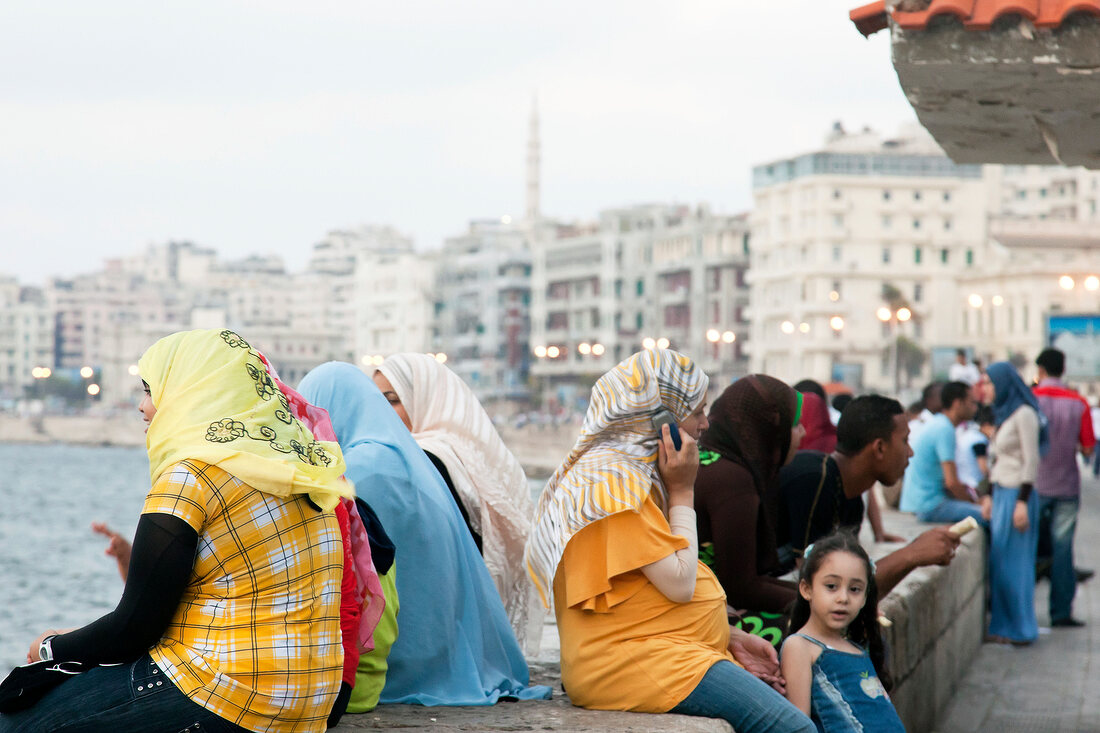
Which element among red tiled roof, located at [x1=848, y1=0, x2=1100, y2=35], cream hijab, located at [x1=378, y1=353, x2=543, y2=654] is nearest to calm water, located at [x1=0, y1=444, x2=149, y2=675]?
cream hijab, located at [x1=378, y1=353, x2=543, y2=654]

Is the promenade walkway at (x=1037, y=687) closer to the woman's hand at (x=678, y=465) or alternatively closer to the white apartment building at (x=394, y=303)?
the woman's hand at (x=678, y=465)

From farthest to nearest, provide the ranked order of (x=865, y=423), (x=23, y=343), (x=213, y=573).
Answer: (x=23, y=343) → (x=865, y=423) → (x=213, y=573)

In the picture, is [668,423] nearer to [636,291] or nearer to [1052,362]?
[1052,362]

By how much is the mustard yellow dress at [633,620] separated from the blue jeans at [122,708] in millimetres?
972

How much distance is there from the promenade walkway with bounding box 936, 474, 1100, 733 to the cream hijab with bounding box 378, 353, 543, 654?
227 cm

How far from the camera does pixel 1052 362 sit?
28.2ft

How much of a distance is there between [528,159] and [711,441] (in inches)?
4874

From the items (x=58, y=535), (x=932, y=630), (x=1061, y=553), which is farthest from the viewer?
(x=58, y=535)

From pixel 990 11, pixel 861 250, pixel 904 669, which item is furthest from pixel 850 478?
pixel 861 250

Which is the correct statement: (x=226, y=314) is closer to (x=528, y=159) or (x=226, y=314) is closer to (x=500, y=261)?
(x=528, y=159)

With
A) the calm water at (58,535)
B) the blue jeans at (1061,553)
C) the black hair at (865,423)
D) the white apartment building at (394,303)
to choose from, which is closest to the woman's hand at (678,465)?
the black hair at (865,423)

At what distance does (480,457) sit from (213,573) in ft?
5.87

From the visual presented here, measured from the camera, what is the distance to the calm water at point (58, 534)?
31.5 meters

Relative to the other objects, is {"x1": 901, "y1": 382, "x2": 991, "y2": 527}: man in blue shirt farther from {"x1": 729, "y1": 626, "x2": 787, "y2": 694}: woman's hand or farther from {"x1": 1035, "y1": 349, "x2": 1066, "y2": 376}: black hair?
{"x1": 729, "y1": 626, "x2": 787, "y2": 694}: woman's hand
